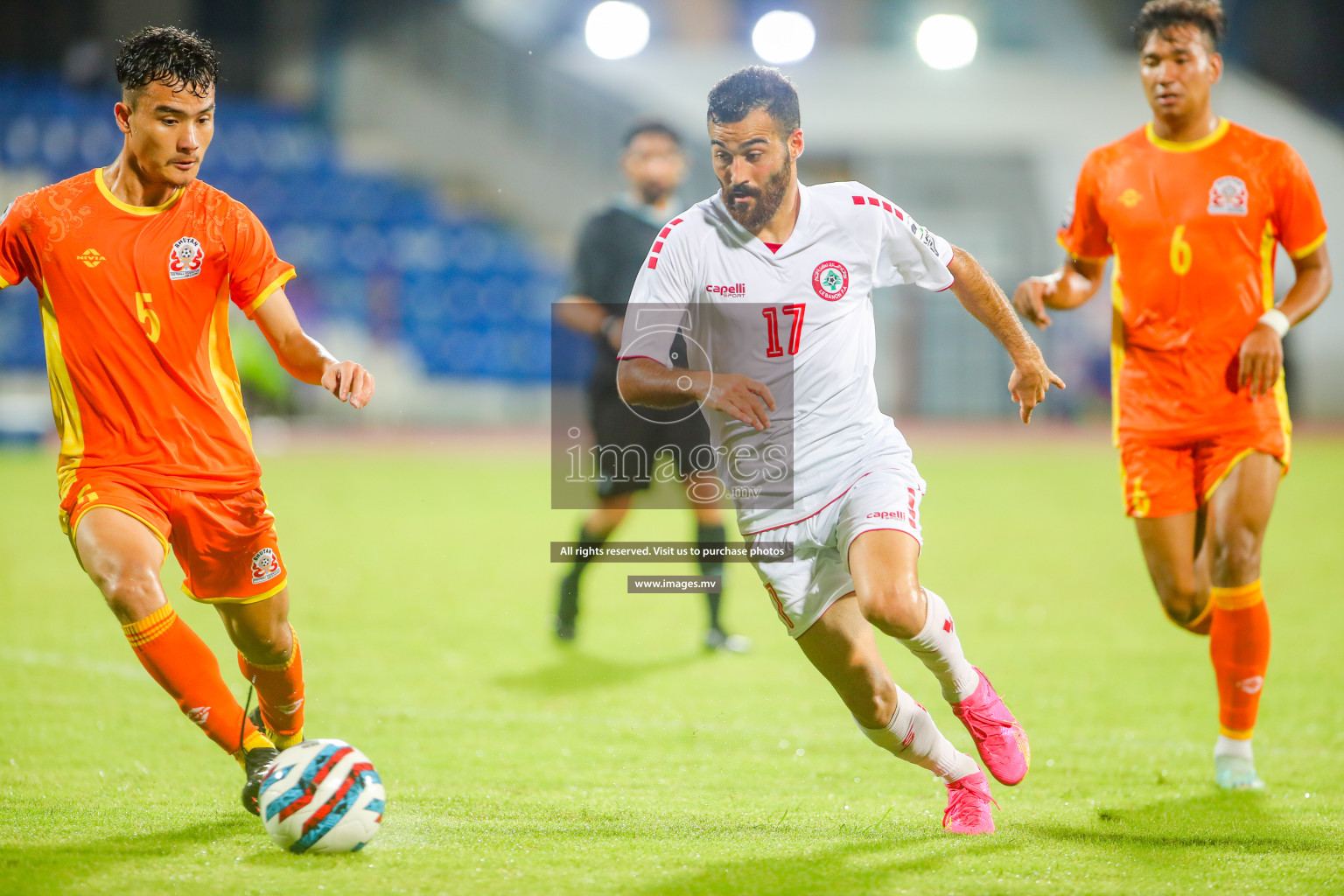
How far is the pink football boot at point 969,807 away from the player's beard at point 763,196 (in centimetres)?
183

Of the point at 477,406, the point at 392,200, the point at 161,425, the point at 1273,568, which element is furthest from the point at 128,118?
the point at 392,200

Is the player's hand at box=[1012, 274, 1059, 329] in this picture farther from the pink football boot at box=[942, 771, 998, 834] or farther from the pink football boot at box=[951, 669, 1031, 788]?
the pink football boot at box=[942, 771, 998, 834]

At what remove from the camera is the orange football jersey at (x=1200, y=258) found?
4.39m

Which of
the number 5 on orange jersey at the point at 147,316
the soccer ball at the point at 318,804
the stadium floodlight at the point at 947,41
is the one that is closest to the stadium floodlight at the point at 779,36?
the stadium floodlight at the point at 947,41

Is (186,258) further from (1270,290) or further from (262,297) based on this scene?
(1270,290)

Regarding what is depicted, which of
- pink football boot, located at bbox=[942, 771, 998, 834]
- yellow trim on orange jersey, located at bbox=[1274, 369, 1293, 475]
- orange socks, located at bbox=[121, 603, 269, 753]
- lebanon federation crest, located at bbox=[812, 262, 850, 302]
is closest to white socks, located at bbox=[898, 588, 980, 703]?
pink football boot, located at bbox=[942, 771, 998, 834]

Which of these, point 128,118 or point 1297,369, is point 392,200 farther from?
point 128,118

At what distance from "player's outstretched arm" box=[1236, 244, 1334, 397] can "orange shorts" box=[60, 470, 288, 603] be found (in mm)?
3315

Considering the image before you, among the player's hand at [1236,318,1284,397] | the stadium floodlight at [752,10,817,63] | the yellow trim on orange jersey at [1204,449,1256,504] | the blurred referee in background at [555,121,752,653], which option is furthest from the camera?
the stadium floodlight at [752,10,817,63]

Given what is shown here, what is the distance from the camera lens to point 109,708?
5387 millimetres

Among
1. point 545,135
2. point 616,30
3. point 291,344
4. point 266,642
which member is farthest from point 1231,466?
point 545,135

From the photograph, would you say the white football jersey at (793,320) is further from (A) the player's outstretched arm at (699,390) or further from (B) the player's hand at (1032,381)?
(B) the player's hand at (1032,381)

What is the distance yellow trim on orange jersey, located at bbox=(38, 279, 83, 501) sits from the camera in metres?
3.62

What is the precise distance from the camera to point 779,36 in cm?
1414
